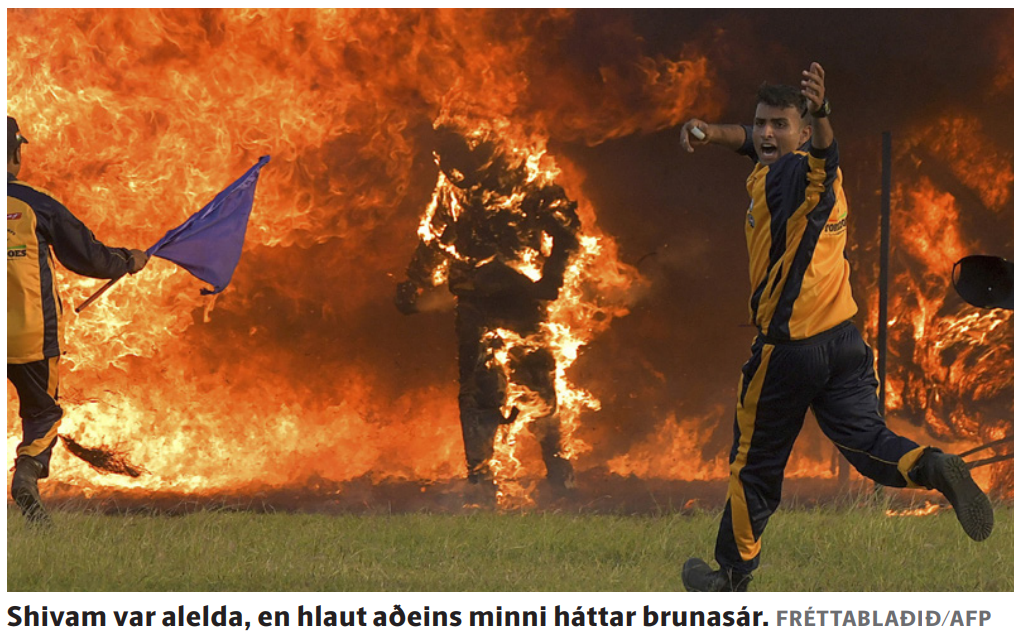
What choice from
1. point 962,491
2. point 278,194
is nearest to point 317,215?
point 278,194

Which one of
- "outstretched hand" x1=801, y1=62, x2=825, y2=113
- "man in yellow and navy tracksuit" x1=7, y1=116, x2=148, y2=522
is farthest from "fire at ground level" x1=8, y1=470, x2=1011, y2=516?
"outstretched hand" x1=801, y1=62, x2=825, y2=113

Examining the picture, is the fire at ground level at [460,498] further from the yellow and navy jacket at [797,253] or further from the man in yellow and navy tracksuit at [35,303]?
the yellow and navy jacket at [797,253]

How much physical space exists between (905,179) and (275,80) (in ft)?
14.2

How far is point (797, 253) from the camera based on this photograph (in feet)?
15.8

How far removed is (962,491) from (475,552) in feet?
8.81

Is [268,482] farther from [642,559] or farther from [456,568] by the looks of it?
[642,559]

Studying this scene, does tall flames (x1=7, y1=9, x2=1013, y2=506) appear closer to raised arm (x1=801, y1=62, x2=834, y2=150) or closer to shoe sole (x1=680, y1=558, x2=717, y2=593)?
shoe sole (x1=680, y1=558, x2=717, y2=593)

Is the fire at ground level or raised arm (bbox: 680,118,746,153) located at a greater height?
raised arm (bbox: 680,118,746,153)

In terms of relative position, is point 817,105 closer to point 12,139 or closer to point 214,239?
point 214,239

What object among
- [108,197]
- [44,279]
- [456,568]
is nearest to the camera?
[456,568]

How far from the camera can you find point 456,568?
5938 mm

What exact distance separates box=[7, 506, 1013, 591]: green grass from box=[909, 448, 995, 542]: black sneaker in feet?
3.36

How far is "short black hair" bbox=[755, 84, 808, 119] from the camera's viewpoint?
16.3ft

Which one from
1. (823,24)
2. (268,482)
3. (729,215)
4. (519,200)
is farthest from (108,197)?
(823,24)
